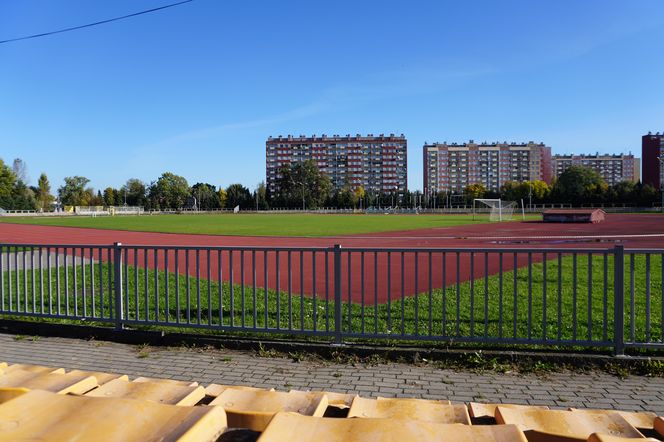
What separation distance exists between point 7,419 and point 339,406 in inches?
53.2

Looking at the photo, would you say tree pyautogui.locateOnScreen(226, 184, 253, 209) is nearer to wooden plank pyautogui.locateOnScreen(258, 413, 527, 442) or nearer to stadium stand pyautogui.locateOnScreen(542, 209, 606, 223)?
stadium stand pyautogui.locateOnScreen(542, 209, 606, 223)

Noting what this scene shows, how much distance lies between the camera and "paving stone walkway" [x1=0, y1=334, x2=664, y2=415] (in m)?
4.44

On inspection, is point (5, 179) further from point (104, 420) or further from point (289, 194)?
point (104, 420)

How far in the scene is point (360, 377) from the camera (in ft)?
16.5

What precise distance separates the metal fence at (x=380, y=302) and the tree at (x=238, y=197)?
485ft

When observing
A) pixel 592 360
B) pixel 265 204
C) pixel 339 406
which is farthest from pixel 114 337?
pixel 265 204

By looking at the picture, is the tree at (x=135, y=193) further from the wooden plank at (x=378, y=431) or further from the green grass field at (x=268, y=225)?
the wooden plank at (x=378, y=431)

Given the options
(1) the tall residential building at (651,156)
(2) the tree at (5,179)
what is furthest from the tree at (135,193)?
(1) the tall residential building at (651,156)

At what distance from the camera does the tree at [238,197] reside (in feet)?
522

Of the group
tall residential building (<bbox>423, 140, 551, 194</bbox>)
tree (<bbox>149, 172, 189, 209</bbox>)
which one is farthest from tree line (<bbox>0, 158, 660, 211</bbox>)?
tall residential building (<bbox>423, 140, 551, 194</bbox>)

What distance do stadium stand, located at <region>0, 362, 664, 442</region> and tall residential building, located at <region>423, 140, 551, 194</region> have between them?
196285 mm

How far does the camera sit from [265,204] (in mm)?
157125

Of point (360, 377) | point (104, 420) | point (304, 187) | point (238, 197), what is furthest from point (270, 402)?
point (238, 197)

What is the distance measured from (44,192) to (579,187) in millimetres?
136946
